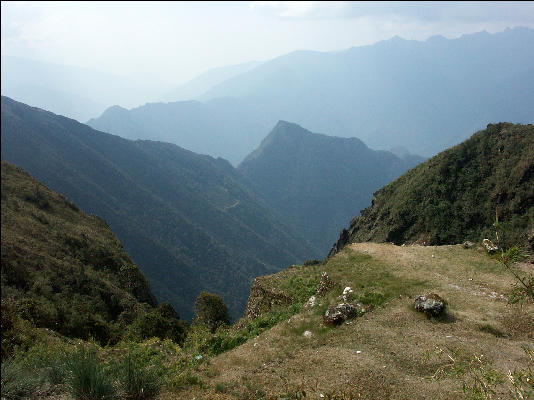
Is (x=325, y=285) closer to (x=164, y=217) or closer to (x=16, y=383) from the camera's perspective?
(x=16, y=383)

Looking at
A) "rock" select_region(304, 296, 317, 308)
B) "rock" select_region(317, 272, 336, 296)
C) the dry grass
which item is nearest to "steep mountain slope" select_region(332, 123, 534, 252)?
the dry grass

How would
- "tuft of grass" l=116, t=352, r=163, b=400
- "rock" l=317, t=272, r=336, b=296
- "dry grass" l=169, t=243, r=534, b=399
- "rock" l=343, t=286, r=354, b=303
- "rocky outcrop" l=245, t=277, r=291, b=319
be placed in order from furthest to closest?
"rocky outcrop" l=245, t=277, r=291, b=319 < "rock" l=317, t=272, r=336, b=296 < "rock" l=343, t=286, r=354, b=303 < "dry grass" l=169, t=243, r=534, b=399 < "tuft of grass" l=116, t=352, r=163, b=400

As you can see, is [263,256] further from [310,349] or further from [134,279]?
[310,349]

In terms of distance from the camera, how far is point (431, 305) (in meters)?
12.3

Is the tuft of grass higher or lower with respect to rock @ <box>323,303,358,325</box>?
higher

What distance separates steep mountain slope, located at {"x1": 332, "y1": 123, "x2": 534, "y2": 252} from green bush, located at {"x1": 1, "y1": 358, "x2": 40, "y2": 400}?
41.7 meters

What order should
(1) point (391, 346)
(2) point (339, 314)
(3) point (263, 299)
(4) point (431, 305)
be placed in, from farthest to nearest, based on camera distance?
1. (3) point (263, 299)
2. (2) point (339, 314)
3. (4) point (431, 305)
4. (1) point (391, 346)

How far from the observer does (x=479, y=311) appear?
42.1 ft

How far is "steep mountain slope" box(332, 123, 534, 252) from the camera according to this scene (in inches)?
1692

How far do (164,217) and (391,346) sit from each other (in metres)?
132

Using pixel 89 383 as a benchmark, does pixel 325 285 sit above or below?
below

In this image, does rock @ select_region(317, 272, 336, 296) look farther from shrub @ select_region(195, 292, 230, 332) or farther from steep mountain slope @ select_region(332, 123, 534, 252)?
steep mountain slope @ select_region(332, 123, 534, 252)

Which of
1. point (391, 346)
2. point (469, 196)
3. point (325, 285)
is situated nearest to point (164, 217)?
point (469, 196)

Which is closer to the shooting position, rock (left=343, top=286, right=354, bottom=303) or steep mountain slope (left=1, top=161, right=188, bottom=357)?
rock (left=343, top=286, right=354, bottom=303)
